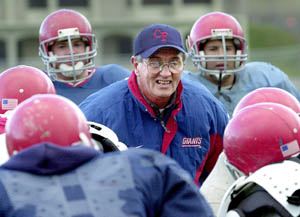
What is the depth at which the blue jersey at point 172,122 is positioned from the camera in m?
5.83

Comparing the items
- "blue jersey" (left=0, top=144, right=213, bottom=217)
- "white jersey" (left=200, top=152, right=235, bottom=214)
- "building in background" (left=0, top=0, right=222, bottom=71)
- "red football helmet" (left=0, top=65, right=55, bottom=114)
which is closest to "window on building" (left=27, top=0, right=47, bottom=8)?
"building in background" (left=0, top=0, right=222, bottom=71)

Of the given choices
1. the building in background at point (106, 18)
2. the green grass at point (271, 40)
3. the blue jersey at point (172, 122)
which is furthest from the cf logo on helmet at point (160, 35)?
the building in background at point (106, 18)

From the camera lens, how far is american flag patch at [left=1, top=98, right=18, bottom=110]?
231 inches

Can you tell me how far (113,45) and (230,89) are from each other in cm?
2973

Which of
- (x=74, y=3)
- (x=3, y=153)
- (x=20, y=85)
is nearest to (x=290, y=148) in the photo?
(x=3, y=153)

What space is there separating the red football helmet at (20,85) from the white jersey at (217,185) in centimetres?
123

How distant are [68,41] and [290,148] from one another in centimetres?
363

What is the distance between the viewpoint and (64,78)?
765 centimetres

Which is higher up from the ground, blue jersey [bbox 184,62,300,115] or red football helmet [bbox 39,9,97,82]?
red football helmet [bbox 39,9,97,82]

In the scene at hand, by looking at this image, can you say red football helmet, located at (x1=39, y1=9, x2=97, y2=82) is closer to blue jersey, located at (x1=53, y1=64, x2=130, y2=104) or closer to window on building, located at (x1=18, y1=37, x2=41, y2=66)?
blue jersey, located at (x1=53, y1=64, x2=130, y2=104)

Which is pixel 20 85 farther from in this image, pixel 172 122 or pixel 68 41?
pixel 68 41

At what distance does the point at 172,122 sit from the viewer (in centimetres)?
591

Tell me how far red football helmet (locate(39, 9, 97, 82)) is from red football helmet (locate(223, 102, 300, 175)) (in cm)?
327

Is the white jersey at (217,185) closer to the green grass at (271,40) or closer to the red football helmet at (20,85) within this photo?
the red football helmet at (20,85)
